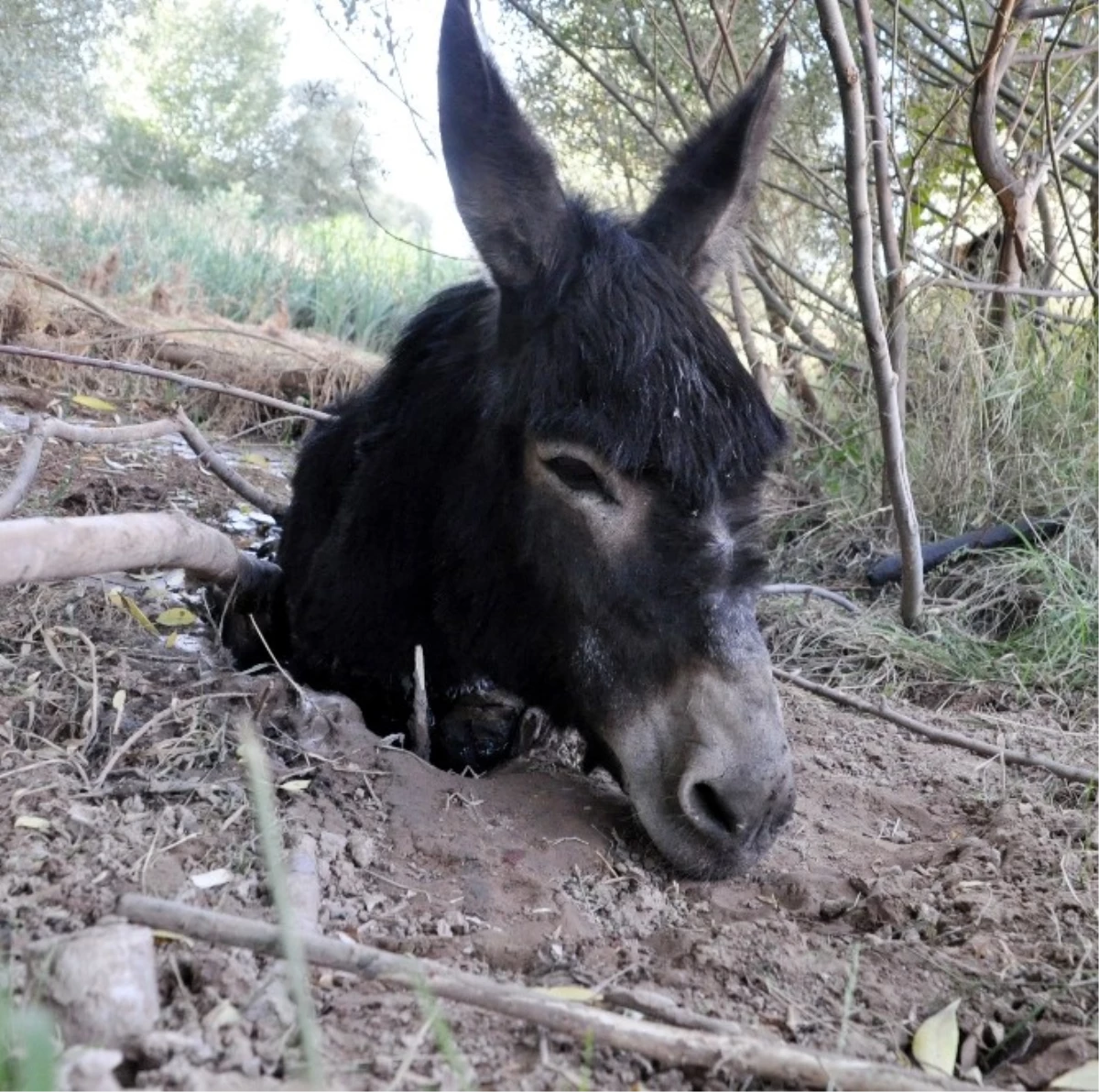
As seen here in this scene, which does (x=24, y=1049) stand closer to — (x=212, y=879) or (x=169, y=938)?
(x=169, y=938)

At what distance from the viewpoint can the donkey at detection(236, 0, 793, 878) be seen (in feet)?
7.64

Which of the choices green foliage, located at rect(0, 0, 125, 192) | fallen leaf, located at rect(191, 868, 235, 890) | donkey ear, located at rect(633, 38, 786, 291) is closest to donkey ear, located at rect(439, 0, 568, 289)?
donkey ear, located at rect(633, 38, 786, 291)

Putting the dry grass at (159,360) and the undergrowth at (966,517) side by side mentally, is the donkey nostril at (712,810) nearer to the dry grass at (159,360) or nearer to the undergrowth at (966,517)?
the undergrowth at (966,517)

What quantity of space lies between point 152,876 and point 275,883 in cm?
97

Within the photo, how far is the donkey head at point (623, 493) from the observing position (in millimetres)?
2299

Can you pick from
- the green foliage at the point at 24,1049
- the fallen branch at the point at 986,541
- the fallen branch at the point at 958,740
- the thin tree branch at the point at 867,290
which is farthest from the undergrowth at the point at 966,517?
the green foliage at the point at 24,1049

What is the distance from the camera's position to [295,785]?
2.42 meters

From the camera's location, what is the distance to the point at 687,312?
262cm

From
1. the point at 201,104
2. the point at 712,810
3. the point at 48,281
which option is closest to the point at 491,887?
the point at 712,810

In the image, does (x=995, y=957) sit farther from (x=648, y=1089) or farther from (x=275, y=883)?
(x=275, y=883)

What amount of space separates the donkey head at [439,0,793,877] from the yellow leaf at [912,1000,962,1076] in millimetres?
566

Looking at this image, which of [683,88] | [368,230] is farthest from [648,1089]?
[368,230]

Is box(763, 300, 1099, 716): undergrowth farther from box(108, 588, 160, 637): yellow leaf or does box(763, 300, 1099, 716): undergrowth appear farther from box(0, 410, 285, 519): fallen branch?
box(0, 410, 285, 519): fallen branch

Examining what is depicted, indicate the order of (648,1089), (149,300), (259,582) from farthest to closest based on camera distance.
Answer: (149,300), (259,582), (648,1089)
